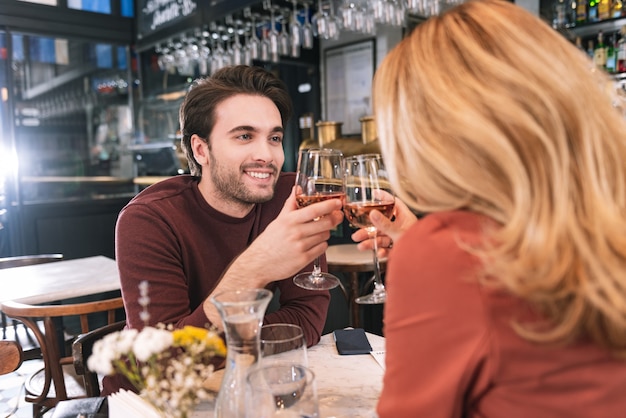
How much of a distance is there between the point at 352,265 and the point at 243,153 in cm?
150

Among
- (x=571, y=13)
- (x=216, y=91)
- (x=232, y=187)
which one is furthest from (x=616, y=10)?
(x=232, y=187)

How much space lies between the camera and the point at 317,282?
4.38ft

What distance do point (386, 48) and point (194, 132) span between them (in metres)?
4.30

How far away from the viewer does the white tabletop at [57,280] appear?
2.46 m

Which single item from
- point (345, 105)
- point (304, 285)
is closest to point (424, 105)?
point (304, 285)

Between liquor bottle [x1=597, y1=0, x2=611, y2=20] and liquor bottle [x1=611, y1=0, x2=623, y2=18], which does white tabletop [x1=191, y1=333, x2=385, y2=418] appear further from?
liquor bottle [x1=597, y1=0, x2=611, y2=20]

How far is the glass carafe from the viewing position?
0.79 m

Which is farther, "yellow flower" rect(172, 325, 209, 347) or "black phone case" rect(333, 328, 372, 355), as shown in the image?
"black phone case" rect(333, 328, 372, 355)

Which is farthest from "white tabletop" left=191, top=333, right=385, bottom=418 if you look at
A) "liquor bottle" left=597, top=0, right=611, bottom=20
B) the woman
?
"liquor bottle" left=597, top=0, right=611, bottom=20

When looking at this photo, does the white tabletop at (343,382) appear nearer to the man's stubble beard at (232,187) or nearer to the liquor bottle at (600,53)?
the man's stubble beard at (232,187)

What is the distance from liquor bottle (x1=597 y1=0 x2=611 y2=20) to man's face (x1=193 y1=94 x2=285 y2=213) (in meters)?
3.41

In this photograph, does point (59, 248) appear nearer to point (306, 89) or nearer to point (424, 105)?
point (306, 89)

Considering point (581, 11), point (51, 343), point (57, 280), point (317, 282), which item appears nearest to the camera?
point (317, 282)

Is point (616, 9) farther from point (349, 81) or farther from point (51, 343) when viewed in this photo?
point (51, 343)
